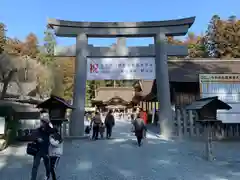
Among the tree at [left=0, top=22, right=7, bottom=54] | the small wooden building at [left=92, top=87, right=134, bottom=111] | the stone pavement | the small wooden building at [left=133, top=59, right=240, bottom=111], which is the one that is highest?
the tree at [left=0, top=22, right=7, bottom=54]

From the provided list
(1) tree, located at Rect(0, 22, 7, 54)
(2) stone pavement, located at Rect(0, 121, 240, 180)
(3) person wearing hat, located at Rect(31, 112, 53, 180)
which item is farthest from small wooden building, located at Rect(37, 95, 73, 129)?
(1) tree, located at Rect(0, 22, 7, 54)

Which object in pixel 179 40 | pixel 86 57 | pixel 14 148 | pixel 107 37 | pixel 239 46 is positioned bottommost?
pixel 14 148

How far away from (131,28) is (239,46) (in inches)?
747

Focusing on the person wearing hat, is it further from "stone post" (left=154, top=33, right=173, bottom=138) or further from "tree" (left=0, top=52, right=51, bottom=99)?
"stone post" (left=154, top=33, right=173, bottom=138)

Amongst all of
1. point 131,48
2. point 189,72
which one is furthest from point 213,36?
point 131,48

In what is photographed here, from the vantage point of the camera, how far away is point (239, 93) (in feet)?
45.9

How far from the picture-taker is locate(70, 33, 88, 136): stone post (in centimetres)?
1331

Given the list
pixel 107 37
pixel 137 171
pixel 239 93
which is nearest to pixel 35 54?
pixel 107 37

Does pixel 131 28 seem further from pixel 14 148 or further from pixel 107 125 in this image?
pixel 14 148

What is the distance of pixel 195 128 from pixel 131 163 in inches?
261

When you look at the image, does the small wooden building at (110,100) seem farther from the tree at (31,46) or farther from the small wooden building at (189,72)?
the small wooden building at (189,72)

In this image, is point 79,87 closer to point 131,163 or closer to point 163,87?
point 163,87

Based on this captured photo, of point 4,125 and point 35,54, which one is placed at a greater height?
point 35,54

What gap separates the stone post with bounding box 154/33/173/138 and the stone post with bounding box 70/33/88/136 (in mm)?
4223
